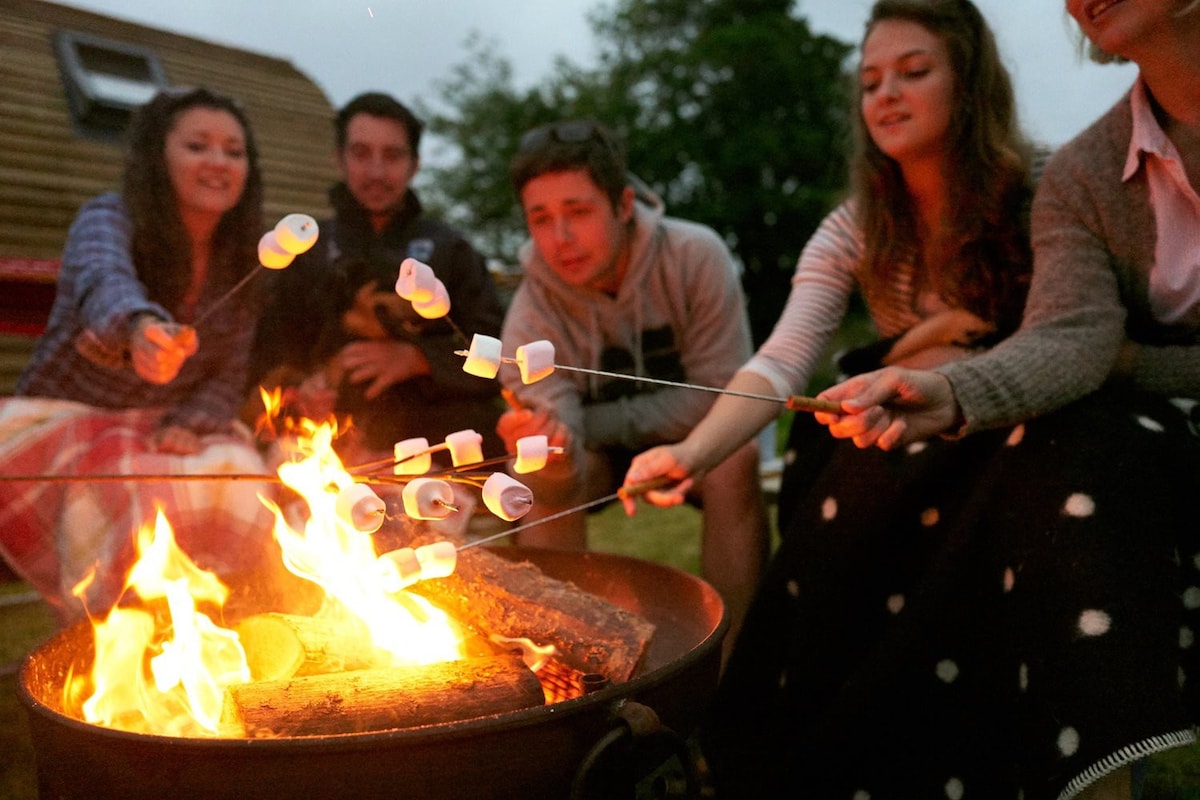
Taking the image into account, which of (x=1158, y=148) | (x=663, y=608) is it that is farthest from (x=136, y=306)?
(x=1158, y=148)

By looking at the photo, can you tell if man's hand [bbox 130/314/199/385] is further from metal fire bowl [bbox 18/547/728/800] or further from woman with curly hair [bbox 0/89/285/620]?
metal fire bowl [bbox 18/547/728/800]

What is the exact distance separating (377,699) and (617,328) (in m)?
1.41

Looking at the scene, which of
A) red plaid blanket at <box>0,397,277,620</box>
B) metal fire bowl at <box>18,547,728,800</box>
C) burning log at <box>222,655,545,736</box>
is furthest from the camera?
red plaid blanket at <box>0,397,277,620</box>

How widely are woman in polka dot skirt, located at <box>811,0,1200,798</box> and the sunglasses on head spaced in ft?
3.45

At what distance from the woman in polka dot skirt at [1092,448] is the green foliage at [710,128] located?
1337 centimetres

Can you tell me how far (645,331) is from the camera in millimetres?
2359

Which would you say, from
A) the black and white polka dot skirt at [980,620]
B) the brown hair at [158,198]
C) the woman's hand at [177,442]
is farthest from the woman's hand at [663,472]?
the brown hair at [158,198]

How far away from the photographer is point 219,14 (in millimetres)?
2590

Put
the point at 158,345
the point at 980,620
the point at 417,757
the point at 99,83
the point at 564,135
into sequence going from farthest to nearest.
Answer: the point at 99,83 < the point at 564,135 < the point at 158,345 < the point at 980,620 < the point at 417,757

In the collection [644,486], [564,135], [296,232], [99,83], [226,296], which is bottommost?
[644,486]

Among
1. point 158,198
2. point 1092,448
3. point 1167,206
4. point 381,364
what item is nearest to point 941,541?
point 1092,448

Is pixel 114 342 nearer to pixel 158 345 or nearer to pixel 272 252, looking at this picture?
pixel 158 345

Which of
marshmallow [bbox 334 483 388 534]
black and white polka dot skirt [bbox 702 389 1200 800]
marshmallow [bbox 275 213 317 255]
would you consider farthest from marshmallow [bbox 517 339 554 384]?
black and white polka dot skirt [bbox 702 389 1200 800]

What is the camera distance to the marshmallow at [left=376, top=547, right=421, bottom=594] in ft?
3.86
